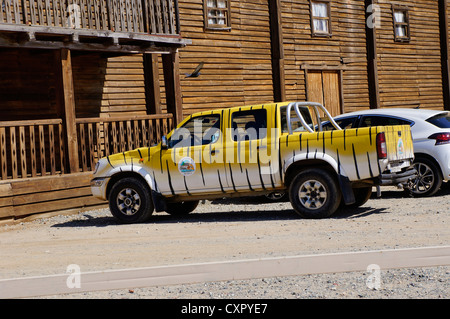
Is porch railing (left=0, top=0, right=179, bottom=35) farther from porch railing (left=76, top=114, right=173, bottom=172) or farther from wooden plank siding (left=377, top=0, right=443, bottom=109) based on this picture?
wooden plank siding (left=377, top=0, right=443, bottom=109)

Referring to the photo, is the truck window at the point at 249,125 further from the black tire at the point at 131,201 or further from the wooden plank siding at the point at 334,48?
the wooden plank siding at the point at 334,48

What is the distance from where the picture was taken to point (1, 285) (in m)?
6.68

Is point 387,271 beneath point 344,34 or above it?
beneath

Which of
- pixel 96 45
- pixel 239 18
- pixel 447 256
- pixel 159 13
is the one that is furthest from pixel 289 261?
pixel 239 18

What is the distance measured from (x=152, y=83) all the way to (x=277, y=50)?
614 centimetres

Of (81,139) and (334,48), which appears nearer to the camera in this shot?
(81,139)

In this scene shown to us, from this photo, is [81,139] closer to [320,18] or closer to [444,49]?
[320,18]

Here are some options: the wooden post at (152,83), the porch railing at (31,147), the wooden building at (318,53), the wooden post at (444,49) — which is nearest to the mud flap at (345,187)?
the porch railing at (31,147)

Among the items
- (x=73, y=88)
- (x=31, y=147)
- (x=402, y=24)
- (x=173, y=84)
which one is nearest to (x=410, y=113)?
(x=173, y=84)

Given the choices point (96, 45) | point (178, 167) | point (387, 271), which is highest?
point (96, 45)

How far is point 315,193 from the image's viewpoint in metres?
11.3

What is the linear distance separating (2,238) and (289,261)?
6216 millimetres

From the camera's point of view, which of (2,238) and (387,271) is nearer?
(387,271)

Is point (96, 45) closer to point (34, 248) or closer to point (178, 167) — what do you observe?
point (178, 167)
